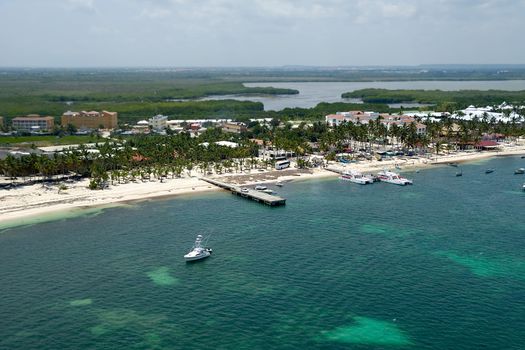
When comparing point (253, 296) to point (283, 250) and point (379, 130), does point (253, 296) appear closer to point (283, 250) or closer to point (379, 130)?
point (283, 250)

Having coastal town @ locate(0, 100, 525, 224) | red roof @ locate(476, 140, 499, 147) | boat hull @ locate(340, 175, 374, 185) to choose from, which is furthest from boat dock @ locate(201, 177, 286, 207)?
red roof @ locate(476, 140, 499, 147)

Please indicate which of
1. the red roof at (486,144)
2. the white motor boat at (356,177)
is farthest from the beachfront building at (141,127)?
the red roof at (486,144)

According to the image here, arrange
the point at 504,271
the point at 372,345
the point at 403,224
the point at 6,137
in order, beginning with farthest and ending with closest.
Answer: the point at 6,137, the point at 403,224, the point at 504,271, the point at 372,345

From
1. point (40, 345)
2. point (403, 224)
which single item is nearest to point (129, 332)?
point (40, 345)

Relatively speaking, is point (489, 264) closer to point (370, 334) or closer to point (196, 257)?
point (370, 334)

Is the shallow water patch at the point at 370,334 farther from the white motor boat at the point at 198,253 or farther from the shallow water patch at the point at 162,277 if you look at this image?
the white motor boat at the point at 198,253

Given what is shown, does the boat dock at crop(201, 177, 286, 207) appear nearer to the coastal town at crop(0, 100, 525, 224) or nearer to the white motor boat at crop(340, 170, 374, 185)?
the coastal town at crop(0, 100, 525, 224)

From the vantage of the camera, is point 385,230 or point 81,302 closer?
point 81,302

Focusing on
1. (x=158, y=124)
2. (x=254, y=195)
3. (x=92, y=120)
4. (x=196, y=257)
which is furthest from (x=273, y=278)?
(x=92, y=120)
